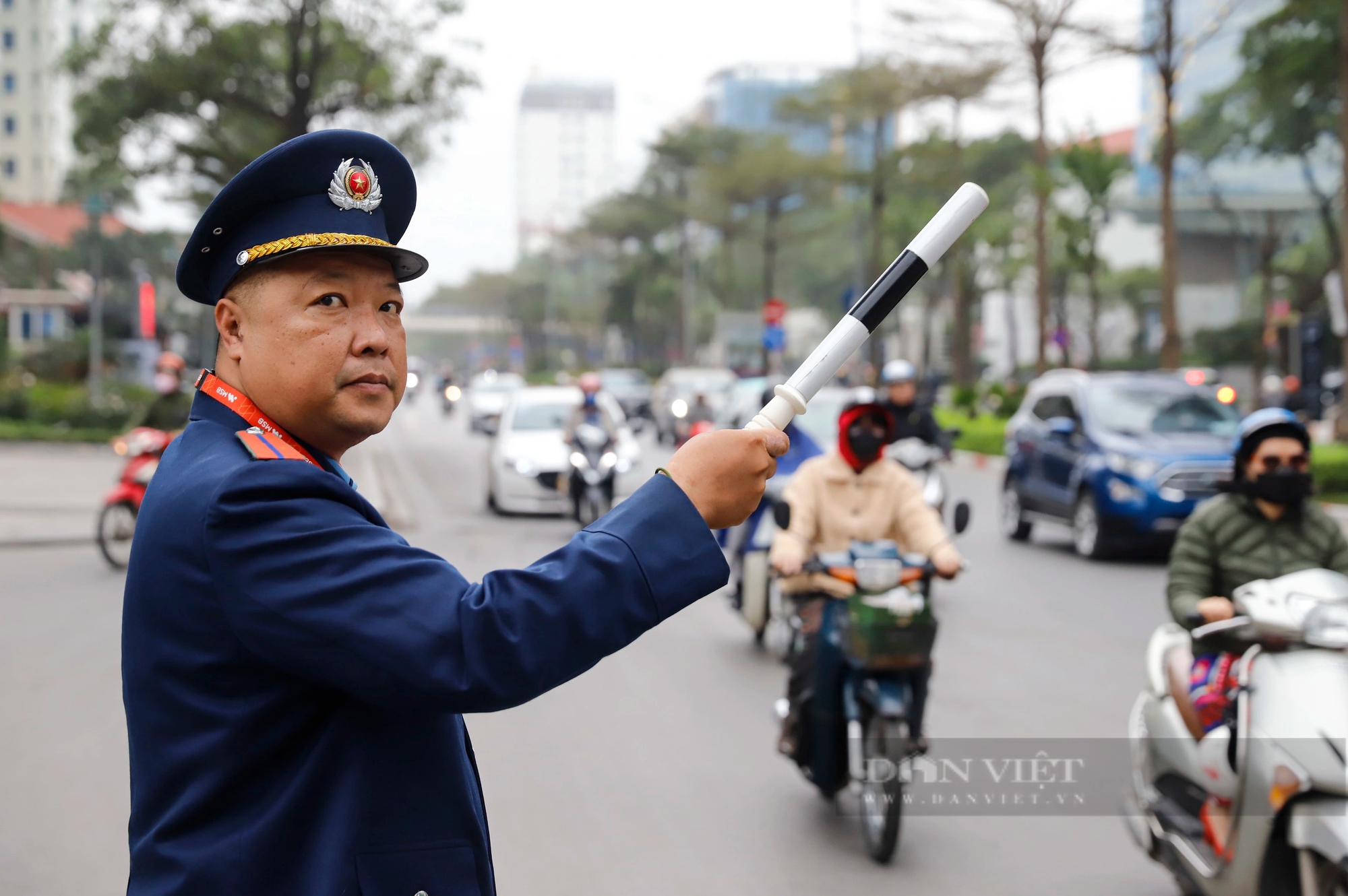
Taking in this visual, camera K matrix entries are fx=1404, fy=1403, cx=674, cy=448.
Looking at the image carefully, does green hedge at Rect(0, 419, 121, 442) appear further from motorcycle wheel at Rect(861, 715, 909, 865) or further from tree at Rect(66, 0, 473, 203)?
motorcycle wheel at Rect(861, 715, 909, 865)

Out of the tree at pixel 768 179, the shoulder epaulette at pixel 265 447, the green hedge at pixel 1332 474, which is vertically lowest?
the green hedge at pixel 1332 474

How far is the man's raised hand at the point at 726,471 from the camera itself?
1.59 m

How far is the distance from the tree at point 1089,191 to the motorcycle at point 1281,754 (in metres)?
29.3

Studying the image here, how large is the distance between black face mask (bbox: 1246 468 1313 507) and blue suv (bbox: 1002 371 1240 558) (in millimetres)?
8279

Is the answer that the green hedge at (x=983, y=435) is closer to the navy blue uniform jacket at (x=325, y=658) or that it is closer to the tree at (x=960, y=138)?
the tree at (x=960, y=138)

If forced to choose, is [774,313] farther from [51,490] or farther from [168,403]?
[168,403]

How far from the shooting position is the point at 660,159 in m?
70.6

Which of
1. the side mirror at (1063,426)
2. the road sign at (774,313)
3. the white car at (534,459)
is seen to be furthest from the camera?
the road sign at (774,313)

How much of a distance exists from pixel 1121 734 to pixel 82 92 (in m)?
25.8

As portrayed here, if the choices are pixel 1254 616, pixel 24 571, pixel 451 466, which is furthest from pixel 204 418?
pixel 451 466

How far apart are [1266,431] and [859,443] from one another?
194 cm

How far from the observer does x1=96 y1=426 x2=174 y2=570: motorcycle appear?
12.2m

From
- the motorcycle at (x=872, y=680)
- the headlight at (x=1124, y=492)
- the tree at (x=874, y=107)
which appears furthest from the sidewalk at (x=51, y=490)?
the tree at (x=874, y=107)

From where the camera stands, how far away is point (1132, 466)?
43.6 ft
